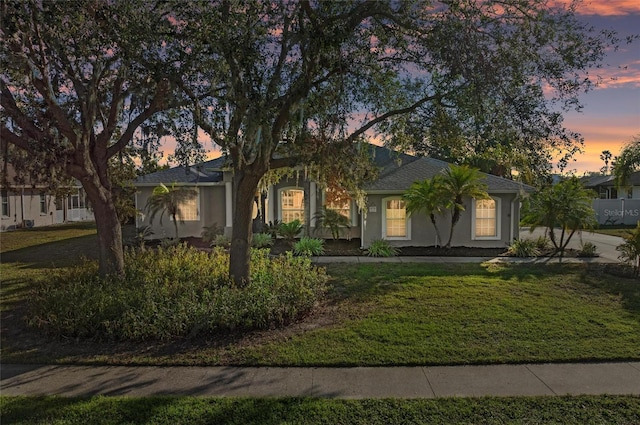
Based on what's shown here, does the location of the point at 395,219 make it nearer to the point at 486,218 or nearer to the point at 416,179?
the point at 416,179

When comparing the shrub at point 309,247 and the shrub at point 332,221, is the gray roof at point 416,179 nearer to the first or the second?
the shrub at point 332,221

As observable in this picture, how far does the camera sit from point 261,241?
15.4m

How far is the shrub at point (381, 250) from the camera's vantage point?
48.3 ft

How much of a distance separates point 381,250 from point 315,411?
10.5m

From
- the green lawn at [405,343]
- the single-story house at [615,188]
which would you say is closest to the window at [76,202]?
the green lawn at [405,343]

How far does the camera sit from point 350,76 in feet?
29.3

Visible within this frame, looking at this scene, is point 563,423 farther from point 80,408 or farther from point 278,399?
point 80,408

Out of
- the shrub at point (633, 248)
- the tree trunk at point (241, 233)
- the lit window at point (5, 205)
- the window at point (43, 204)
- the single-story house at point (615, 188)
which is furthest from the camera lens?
the single-story house at point (615, 188)


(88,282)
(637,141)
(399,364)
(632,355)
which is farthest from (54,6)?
(637,141)

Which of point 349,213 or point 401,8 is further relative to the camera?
point 349,213

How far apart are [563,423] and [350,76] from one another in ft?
23.5

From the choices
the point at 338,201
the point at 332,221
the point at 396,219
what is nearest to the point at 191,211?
the point at 332,221

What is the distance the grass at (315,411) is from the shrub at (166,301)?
2046 millimetres

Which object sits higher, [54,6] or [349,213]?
[54,6]
